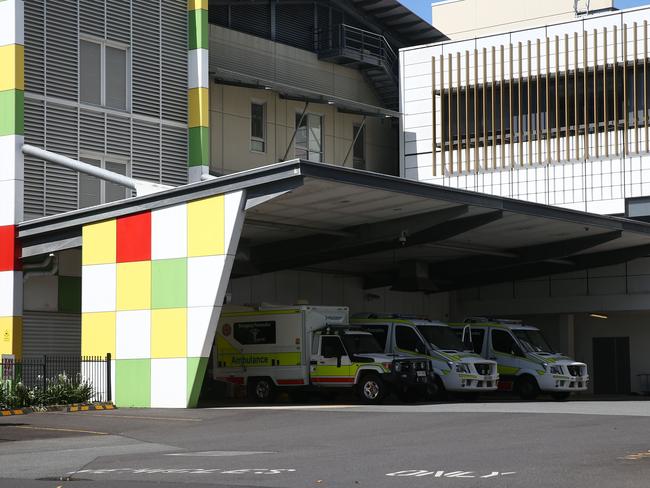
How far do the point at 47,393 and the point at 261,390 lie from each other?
252 inches

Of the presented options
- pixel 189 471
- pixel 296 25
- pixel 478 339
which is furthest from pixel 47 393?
pixel 296 25

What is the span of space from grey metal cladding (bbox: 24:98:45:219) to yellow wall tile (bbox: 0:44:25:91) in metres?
0.64

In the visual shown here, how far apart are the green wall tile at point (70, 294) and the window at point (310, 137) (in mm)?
12761

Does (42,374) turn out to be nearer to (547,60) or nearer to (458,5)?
(547,60)

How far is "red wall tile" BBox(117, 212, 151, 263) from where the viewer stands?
2794 cm

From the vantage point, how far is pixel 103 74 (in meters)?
33.4

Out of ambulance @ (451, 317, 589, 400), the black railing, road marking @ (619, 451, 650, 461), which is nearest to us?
road marking @ (619, 451, 650, 461)

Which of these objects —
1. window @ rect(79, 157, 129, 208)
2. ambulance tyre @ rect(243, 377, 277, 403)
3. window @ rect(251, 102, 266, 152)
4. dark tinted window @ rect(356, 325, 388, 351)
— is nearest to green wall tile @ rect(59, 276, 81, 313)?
window @ rect(79, 157, 129, 208)

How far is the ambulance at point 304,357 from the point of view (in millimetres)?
29344

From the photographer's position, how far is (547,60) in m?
41.7

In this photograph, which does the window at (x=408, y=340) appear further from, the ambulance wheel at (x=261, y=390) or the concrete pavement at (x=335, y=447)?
the concrete pavement at (x=335, y=447)

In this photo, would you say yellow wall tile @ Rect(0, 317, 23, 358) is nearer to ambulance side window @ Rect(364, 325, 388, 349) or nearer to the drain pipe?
the drain pipe

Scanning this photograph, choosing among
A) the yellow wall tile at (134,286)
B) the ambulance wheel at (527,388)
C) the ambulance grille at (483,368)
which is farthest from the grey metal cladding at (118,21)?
the ambulance wheel at (527,388)

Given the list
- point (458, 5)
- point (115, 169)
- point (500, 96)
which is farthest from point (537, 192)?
point (458, 5)
